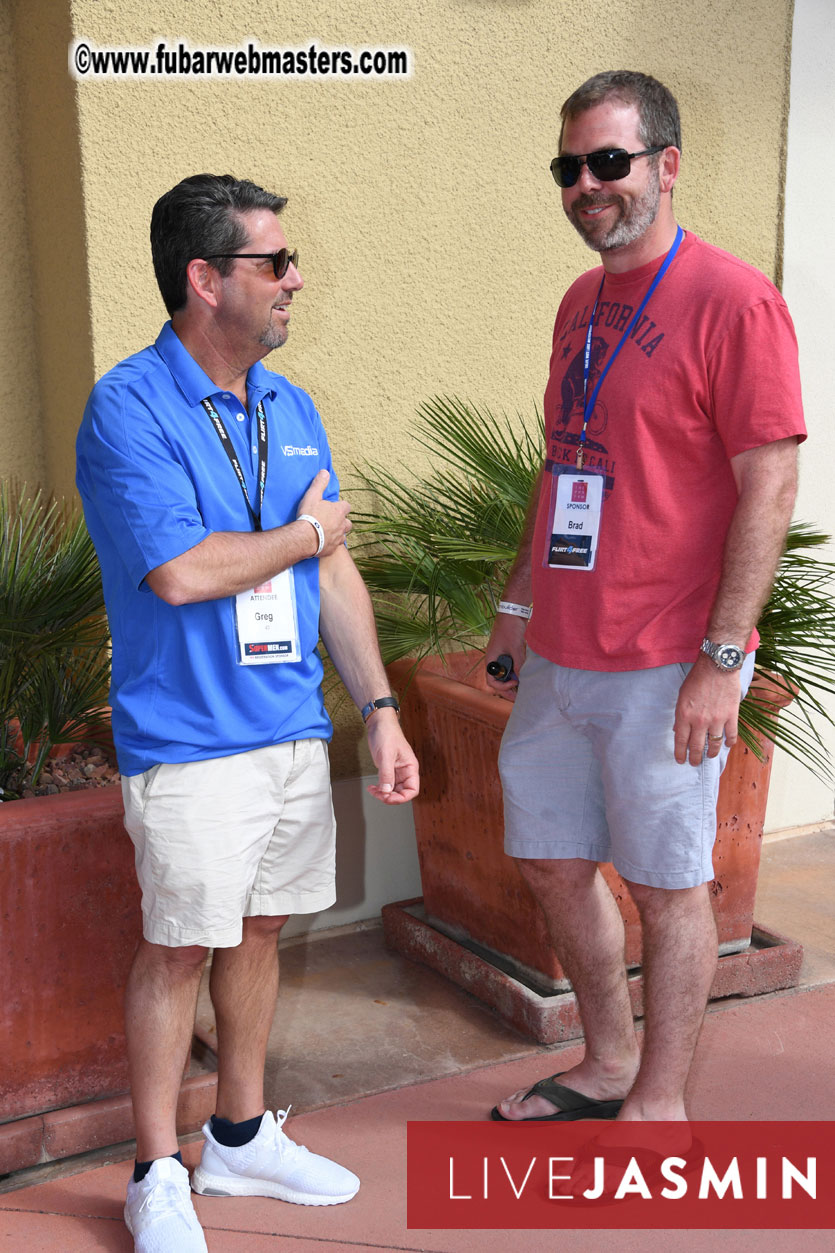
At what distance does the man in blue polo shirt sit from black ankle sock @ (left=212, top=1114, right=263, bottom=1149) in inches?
3.6

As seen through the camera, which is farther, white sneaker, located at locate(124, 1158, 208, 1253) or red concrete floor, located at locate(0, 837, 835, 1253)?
red concrete floor, located at locate(0, 837, 835, 1253)

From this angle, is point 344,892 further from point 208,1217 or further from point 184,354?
point 184,354

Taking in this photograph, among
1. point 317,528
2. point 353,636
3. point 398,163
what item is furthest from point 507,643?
point 398,163

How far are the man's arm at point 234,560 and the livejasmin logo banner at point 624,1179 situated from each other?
1241mm

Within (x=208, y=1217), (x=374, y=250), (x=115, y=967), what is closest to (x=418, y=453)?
(x=374, y=250)

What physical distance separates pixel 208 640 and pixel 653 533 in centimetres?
82

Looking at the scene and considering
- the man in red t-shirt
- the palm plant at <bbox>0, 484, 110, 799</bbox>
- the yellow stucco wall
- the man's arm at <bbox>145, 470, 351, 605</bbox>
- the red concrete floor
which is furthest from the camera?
the yellow stucco wall

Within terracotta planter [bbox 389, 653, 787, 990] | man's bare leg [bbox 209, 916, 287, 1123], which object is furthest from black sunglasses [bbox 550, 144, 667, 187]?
man's bare leg [bbox 209, 916, 287, 1123]

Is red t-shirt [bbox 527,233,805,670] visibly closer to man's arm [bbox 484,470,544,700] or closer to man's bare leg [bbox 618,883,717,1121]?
man's arm [bbox 484,470,544,700]

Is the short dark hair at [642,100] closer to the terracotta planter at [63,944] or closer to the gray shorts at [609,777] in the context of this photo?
the gray shorts at [609,777]

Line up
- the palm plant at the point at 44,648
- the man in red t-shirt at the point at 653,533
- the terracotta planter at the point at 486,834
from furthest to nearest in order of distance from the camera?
the terracotta planter at the point at 486,834 < the palm plant at the point at 44,648 < the man in red t-shirt at the point at 653,533

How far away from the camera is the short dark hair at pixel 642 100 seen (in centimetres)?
227

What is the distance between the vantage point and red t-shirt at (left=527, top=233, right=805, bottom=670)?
84.4 inches

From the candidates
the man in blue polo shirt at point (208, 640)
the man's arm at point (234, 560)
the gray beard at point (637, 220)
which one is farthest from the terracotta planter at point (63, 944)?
the gray beard at point (637, 220)
